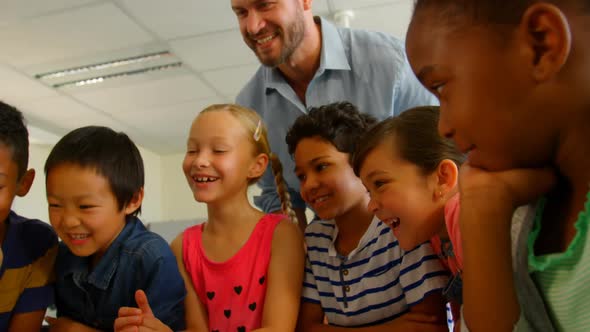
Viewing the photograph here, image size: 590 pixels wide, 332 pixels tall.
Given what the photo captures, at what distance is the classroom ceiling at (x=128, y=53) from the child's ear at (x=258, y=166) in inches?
71.2

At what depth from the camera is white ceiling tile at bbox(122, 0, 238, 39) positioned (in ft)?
9.35

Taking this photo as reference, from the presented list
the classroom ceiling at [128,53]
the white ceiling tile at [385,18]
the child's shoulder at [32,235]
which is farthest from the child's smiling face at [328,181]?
the white ceiling tile at [385,18]

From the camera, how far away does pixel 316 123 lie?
1268 mm

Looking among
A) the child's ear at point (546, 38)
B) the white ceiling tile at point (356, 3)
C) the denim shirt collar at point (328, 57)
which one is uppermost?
the white ceiling tile at point (356, 3)

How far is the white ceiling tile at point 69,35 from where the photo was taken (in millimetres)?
2898

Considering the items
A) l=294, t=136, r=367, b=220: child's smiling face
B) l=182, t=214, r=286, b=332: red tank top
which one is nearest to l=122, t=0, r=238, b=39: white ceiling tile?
l=294, t=136, r=367, b=220: child's smiling face

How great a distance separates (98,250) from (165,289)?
0.22m

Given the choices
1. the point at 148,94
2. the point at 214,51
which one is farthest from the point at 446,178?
the point at 148,94

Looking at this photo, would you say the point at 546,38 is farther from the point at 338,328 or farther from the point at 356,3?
the point at 356,3

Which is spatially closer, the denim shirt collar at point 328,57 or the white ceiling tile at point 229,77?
the denim shirt collar at point 328,57

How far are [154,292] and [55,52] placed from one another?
2.83 meters

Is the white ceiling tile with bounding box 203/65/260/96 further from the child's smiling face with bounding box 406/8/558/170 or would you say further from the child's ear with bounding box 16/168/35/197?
the child's smiling face with bounding box 406/8/558/170

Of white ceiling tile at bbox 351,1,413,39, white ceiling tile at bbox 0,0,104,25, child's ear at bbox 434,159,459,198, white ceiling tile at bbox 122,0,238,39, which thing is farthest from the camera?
white ceiling tile at bbox 351,1,413,39

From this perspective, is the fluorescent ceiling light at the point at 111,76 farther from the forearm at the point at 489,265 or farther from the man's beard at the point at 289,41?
the forearm at the point at 489,265
